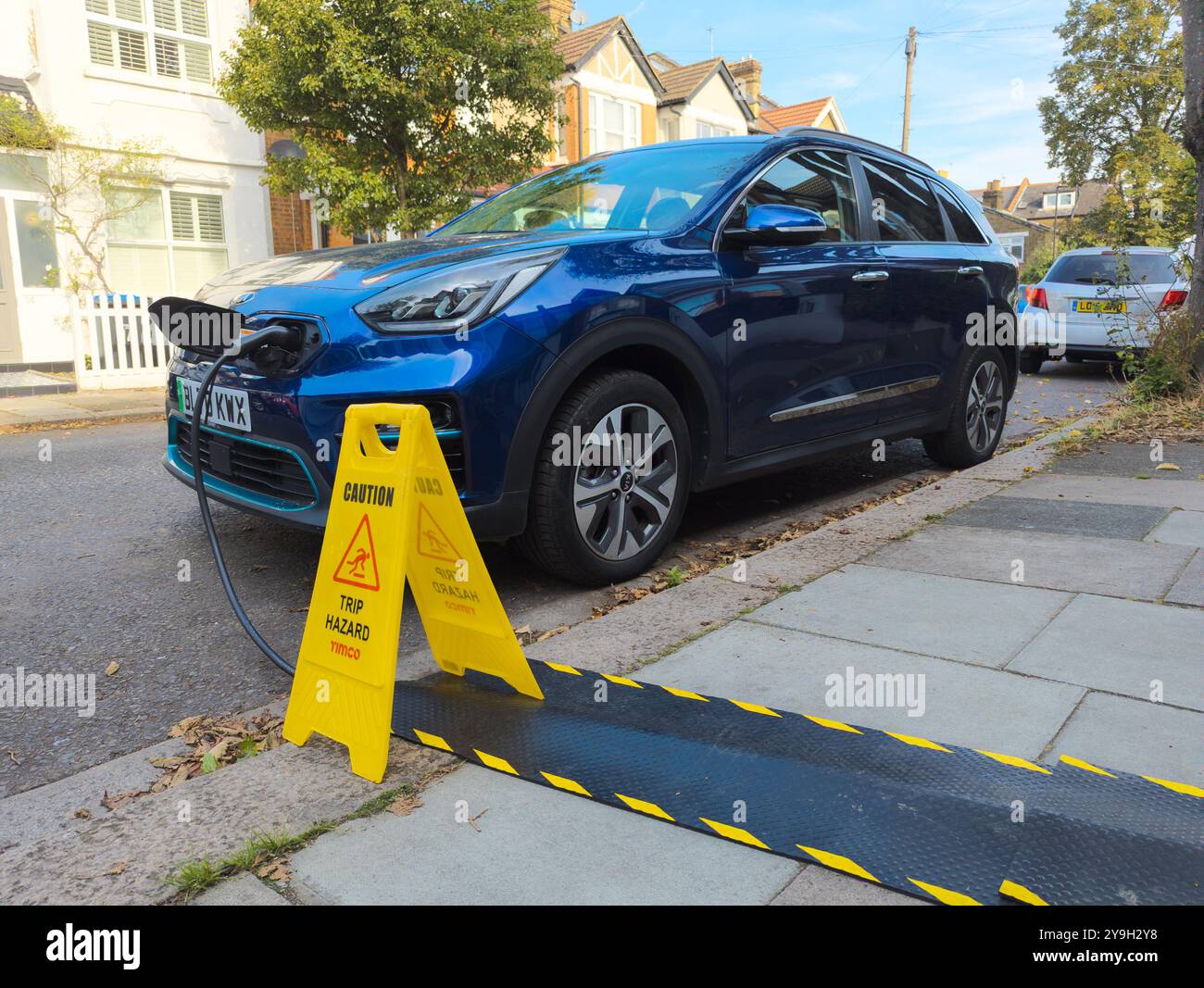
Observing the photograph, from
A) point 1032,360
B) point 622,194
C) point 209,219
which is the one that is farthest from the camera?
point 209,219

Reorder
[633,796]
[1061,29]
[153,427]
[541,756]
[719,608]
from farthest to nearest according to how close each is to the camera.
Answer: [1061,29]
[153,427]
[719,608]
[541,756]
[633,796]

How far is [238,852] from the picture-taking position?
79.0 inches

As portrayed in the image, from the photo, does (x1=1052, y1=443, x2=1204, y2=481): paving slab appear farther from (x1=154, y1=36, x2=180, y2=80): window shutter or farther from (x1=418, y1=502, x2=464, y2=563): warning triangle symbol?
(x1=154, y1=36, x2=180, y2=80): window shutter

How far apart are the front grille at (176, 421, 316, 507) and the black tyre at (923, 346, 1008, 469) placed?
13.3 feet

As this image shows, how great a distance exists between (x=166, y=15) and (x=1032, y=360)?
45.4 feet

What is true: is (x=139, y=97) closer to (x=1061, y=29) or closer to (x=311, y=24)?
(x=311, y=24)

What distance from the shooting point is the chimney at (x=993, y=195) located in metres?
76.8

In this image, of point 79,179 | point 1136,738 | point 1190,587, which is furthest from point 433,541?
point 79,179

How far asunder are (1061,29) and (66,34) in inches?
1416

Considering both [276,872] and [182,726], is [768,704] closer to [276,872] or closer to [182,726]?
[276,872]

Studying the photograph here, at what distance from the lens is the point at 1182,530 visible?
14.8 feet

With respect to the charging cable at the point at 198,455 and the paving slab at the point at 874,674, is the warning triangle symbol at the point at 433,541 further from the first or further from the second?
the paving slab at the point at 874,674

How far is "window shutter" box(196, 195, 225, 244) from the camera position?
51.6 ft
